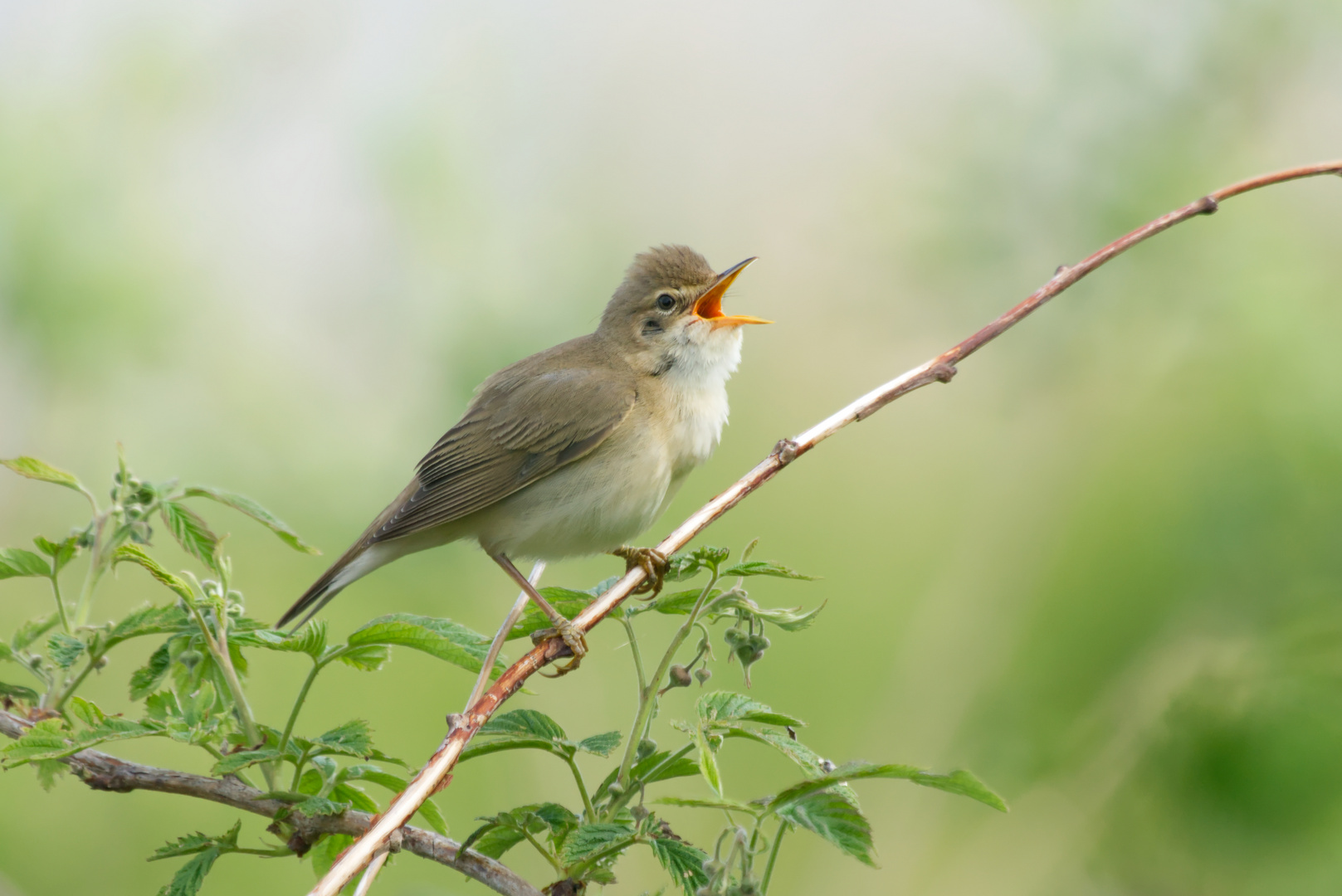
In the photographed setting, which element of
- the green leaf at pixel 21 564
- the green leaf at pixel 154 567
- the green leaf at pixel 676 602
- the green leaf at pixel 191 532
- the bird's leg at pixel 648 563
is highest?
the bird's leg at pixel 648 563

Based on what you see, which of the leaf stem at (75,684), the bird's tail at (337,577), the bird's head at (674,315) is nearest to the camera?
the leaf stem at (75,684)

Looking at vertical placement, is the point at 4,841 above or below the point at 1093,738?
below

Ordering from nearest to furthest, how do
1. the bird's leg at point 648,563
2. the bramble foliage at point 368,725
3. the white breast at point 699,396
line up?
the bramble foliage at point 368,725, the bird's leg at point 648,563, the white breast at point 699,396

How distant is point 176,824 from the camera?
12.6 ft

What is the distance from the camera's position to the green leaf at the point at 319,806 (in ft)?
4.24

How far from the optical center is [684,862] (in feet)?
4.04

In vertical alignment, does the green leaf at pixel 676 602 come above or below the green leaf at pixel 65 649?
above

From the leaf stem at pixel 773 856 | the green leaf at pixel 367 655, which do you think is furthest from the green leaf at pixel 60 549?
the leaf stem at pixel 773 856

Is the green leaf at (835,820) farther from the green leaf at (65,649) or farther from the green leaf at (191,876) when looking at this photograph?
the green leaf at (65,649)

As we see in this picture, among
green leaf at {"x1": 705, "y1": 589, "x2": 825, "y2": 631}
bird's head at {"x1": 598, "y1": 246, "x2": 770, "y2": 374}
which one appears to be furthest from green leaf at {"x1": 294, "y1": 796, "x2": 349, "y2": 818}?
bird's head at {"x1": 598, "y1": 246, "x2": 770, "y2": 374}

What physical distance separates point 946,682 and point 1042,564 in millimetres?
591

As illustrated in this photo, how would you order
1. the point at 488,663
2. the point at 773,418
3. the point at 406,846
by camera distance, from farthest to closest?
the point at 773,418 → the point at 488,663 → the point at 406,846

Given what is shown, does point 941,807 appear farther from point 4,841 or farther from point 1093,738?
point 4,841

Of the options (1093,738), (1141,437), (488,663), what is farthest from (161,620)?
(1141,437)
